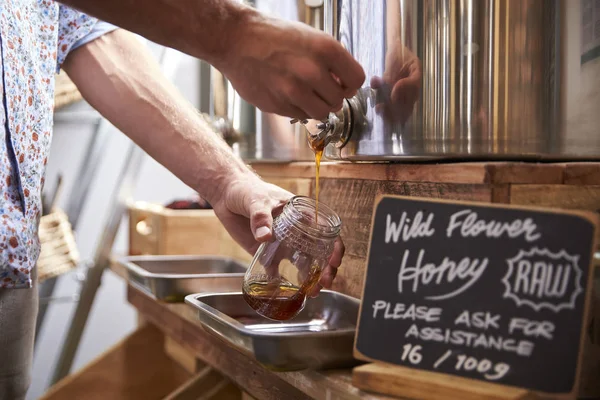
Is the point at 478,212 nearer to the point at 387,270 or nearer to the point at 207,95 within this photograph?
the point at 387,270

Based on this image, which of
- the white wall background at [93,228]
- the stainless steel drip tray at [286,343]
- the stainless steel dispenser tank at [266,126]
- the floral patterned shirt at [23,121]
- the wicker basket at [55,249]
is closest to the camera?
the stainless steel drip tray at [286,343]

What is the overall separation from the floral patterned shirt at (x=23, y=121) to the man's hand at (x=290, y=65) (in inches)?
18.9

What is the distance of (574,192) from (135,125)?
0.78 m

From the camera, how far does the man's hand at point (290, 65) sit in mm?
688

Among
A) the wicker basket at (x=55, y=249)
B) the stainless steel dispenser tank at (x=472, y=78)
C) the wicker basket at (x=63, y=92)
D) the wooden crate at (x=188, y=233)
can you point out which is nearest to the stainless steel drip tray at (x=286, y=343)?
the stainless steel dispenser tank at (x=472, y=78)

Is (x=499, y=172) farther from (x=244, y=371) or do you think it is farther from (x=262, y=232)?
(x=244, y=371)

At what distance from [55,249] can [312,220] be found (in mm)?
1312

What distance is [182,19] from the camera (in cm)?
68

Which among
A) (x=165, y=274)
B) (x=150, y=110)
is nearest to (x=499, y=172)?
(x=150, y=110)

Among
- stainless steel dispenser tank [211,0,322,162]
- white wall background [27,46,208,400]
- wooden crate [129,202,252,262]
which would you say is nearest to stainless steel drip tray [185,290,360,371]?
stainless steel dispenser tank [211,0,322,162]

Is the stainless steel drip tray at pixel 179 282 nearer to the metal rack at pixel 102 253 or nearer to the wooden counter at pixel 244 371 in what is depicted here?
the wooden counter at pixel 244 371

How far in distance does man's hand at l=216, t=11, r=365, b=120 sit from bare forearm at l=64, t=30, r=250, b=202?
40cm

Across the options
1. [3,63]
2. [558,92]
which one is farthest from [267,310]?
[3,63]

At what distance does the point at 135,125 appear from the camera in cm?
122
